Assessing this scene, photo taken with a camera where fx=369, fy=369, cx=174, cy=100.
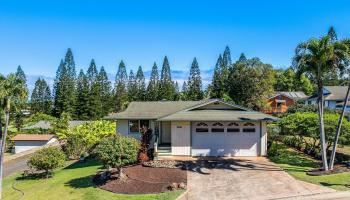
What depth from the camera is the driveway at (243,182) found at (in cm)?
1756

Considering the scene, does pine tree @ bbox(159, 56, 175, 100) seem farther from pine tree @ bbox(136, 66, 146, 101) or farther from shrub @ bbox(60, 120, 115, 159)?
shrub @ bbox(60, 120, 115, 159)

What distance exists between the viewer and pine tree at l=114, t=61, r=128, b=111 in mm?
82938

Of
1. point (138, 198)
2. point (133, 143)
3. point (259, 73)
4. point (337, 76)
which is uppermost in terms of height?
point (259, 73)

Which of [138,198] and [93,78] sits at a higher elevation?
[93,78]

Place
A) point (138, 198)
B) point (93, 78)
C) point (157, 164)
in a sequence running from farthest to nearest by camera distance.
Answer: point (93, 78) → point (157, 164) → point (138, 198)

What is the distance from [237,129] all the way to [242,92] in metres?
32.9

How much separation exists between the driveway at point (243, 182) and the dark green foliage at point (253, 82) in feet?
113

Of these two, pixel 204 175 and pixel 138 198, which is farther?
pixel 204 175

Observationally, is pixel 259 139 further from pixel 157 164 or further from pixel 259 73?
pixel 259 73

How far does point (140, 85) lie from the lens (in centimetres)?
8938

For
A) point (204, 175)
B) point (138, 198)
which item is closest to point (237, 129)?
point (204, 175)

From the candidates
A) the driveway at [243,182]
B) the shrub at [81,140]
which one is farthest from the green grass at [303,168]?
the shrub at [81,140]

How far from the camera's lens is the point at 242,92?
5847 centimetres

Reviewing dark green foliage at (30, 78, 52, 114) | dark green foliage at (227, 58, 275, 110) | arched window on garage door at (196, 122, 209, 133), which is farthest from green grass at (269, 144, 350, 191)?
dark green foliage at (30, 78, 52, 114)
